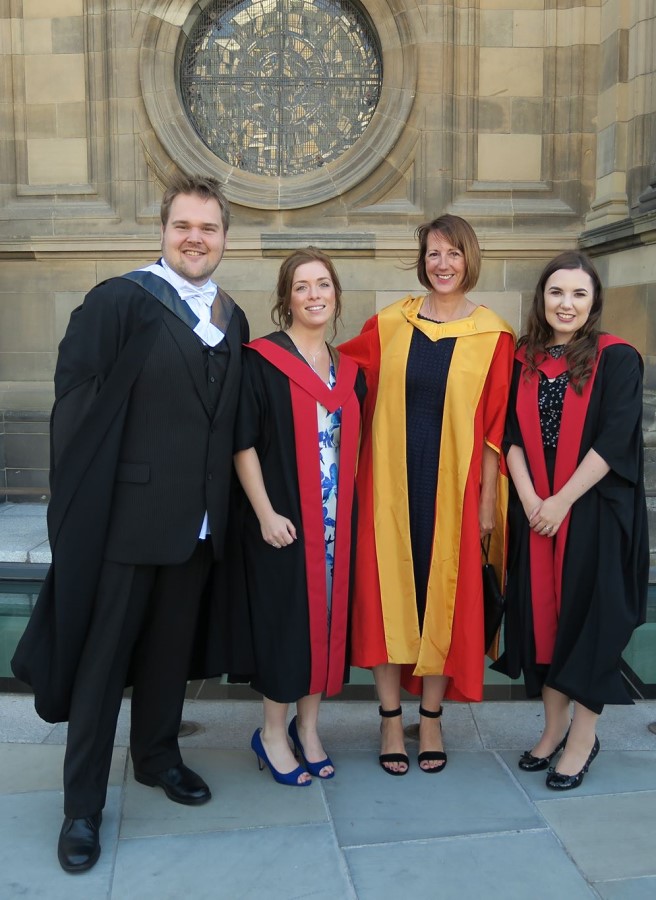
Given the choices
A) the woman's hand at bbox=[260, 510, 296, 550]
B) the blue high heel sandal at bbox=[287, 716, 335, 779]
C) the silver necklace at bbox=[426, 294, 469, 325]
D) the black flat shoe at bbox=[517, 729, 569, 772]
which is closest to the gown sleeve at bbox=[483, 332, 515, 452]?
the silver necklace at bbox=[426, 294, 469, 325]

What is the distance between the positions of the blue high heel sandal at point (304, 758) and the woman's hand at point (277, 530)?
0.76 m

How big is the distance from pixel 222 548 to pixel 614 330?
4838mm

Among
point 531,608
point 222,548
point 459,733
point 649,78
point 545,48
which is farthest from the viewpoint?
point 545,48

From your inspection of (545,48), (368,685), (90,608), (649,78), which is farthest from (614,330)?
(90,608)

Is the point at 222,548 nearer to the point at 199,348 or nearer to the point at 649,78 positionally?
the point at 199,348

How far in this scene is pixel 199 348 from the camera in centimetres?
246

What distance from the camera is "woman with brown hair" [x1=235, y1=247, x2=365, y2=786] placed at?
8.75ft

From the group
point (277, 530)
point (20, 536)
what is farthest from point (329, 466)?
A: point (20, 536)

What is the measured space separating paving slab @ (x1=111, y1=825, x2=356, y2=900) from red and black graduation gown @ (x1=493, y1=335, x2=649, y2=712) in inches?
36.5

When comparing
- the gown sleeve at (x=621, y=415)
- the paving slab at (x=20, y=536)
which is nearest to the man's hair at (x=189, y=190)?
the gown sleeve at (x=621, y=415)

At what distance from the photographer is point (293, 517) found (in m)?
2.71

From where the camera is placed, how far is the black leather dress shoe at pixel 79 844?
229 centimetres

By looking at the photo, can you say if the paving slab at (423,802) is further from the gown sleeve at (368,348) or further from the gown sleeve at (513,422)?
the gown sleeve at (368,348)

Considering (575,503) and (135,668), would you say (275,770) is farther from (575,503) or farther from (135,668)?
(575,503)
